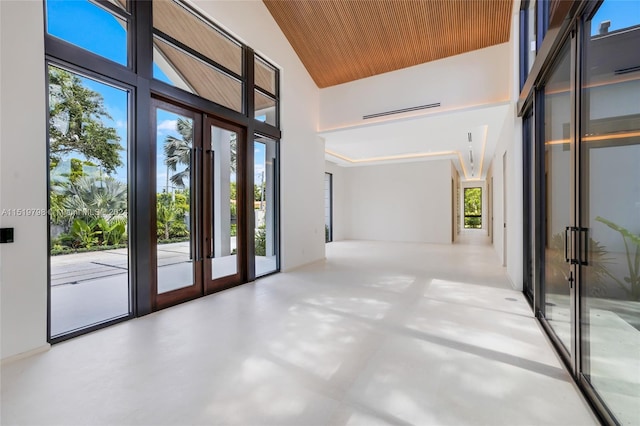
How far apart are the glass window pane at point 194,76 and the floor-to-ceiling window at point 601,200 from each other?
4131 mm

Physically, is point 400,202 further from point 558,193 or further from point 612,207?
point 612,207

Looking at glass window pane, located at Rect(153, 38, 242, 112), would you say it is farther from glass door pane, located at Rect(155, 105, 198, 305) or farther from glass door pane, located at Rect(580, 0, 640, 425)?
glass door pane, located at Rect(580, 0, 640, 425)

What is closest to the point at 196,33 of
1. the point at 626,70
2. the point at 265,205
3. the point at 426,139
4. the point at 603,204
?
the point at 265,205

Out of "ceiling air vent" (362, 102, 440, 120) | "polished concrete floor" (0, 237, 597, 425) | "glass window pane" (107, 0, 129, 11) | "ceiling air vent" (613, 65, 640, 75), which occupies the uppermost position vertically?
"glass window pane" (107, 0, 129, 11)

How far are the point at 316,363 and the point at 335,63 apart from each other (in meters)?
6.02

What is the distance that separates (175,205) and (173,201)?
6cm

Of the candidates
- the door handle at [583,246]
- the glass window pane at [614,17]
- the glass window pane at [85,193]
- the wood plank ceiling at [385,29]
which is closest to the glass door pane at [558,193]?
the door handle at [583,246]

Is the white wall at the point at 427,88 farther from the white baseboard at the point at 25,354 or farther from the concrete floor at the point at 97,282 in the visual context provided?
the white baseboard at the point at 25,354

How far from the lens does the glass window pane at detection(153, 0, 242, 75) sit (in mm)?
3801

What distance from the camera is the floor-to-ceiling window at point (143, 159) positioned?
2.95 m

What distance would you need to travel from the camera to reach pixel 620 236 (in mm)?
1637

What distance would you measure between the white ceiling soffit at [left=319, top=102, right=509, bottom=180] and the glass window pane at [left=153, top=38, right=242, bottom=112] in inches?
107

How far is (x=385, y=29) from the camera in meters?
5.45

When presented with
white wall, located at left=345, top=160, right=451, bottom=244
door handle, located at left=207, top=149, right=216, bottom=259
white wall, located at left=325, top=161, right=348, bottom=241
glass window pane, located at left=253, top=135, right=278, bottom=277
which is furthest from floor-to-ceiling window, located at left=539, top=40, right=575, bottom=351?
white wall, located at left=325, top=161, right=348, bottom=241
